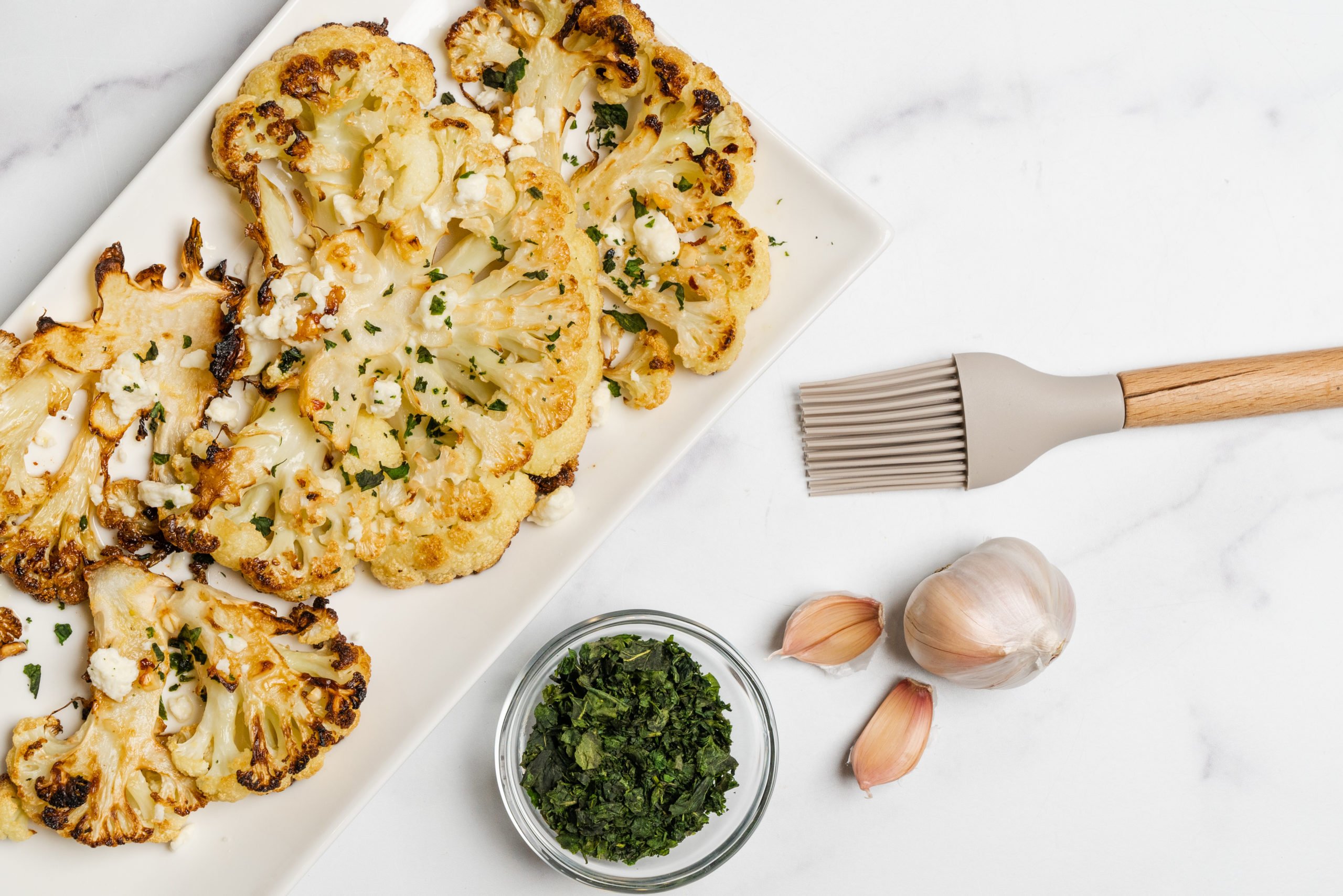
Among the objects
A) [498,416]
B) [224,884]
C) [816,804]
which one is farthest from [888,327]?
[224,884]

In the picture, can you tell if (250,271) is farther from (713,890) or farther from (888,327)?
(713,890)

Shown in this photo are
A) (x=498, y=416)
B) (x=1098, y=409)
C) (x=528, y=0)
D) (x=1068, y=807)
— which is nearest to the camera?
(x=498, y=416)

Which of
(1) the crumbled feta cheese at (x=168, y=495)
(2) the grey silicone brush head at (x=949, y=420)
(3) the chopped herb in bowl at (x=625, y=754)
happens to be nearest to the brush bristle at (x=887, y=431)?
(2) the grey silicone brush head at (x=949, y=420)

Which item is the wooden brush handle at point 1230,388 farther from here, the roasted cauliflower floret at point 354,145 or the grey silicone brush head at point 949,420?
the roasted cauliflower floret at point 354,145

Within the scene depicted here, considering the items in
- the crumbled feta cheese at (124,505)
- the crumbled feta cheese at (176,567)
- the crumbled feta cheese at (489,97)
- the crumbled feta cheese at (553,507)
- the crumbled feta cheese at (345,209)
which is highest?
the crumbled feta cheese at (345,209)

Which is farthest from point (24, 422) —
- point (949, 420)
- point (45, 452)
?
point (949, 420)

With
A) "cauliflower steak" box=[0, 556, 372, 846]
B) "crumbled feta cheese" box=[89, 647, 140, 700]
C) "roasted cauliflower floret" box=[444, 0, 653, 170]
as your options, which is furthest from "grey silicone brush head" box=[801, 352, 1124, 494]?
"crumbled feta cheese" box=[89, 647, 140, 700]
